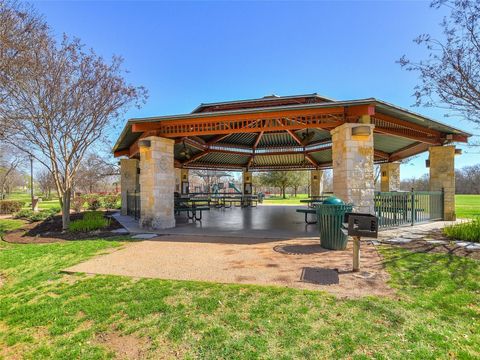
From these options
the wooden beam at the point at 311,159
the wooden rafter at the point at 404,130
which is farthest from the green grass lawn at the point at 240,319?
the wooden beam at the point at 311,159

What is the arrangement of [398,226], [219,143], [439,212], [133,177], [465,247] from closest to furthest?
[465,247], [398,226], [439,212], [133,177], [219,143]

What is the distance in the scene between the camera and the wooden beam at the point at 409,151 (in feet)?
38.7

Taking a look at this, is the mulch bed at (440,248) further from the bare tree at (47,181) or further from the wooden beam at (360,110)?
the bare tree at (47,181)

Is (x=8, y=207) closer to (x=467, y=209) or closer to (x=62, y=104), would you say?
(x=62, y=104)

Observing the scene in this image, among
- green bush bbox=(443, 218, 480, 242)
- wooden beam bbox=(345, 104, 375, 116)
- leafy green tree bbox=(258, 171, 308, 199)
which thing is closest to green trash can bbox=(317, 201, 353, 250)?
wooden beam bbox=(345, 104, 375, 116)

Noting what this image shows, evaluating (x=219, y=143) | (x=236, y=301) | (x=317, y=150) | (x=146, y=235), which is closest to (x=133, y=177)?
(x=219, y=143)

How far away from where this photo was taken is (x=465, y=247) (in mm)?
5465

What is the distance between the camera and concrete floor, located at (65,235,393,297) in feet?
12.1

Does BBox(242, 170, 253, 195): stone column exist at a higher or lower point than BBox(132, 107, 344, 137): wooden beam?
lower

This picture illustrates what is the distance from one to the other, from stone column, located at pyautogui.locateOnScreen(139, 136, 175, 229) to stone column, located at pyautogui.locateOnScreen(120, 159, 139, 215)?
18.1 ft

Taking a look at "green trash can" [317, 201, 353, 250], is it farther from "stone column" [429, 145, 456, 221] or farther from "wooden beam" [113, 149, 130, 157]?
"wooden beam" [113, 149, 130, 157]

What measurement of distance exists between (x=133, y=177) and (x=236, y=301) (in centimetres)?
1216

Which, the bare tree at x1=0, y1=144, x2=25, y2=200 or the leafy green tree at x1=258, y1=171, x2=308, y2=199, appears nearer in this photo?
the bare tree at x1=0, y1=144, x2=25, y2=200

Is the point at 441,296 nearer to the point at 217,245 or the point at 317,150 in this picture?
the point at 217,245
